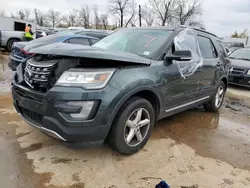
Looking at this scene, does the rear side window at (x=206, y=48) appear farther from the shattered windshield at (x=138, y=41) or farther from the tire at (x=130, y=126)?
the tire at (x=130, y=126)

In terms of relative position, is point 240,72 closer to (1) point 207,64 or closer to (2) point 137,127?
(1) point 207,64

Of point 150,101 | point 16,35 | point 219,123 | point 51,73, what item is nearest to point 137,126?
point 150,101

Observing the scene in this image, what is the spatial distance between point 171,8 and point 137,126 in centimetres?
4274

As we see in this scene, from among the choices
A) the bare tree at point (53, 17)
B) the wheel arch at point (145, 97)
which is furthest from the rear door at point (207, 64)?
the bare tree at point (53, 17)

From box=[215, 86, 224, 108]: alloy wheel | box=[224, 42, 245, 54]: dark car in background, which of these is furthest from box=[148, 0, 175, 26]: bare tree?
box=[215, 86, 224, 108]: alloy wheel

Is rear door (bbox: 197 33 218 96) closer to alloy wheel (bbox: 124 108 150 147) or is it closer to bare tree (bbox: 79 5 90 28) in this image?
alloy wheel (bbox: 124 108 150 147)

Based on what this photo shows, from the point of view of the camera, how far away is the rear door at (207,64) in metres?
4.17

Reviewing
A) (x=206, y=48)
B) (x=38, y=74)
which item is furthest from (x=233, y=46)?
(x=38, y=74)

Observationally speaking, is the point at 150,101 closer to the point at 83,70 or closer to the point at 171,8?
the point at 83,70

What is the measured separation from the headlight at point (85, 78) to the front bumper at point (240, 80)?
6.89 metres

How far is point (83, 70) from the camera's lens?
2.42m

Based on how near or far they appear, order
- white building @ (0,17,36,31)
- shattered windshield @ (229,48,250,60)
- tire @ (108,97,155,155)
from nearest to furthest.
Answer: tire @ (108,97,155,155)
shattered windshield @ (229,48,250,60)
white building @ (0,17,36,31)

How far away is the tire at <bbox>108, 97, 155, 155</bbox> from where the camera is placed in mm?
2672

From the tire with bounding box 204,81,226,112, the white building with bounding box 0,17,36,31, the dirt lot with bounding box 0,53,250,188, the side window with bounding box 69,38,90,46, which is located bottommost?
the dirt lot with bounding box 0,53,250,188
